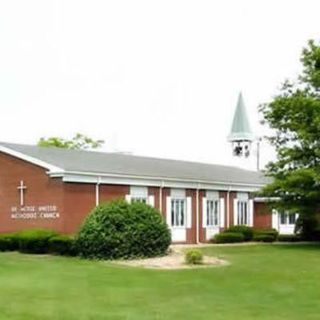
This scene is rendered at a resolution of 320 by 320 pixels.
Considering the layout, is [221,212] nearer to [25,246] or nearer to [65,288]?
[25,246]

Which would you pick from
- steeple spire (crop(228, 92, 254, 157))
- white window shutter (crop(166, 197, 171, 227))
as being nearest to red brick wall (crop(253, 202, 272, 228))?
white window shutter (crop(166, 197, 171, 227))

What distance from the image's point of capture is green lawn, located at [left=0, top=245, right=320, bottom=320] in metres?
14.4

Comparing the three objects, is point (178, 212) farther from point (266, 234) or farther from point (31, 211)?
point (31, 211)

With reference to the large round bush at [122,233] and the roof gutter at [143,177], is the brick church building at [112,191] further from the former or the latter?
the large round bush at [122,233]

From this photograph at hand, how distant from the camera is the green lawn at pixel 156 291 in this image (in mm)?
14399

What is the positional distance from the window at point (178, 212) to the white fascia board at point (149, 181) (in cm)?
88

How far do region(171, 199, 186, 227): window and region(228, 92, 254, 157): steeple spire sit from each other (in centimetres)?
2289

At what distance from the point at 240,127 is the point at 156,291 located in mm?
50551

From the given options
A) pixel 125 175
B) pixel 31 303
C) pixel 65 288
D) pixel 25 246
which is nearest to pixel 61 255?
pixel 25 246

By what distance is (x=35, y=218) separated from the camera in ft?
119

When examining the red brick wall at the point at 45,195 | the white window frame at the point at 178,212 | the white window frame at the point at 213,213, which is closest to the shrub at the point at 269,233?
the white window frame at the point at 213,213

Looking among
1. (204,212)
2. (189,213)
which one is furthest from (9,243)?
(204,212)

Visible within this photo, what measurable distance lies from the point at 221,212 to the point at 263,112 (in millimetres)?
8459

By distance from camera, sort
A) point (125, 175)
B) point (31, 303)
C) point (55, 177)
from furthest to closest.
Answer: point (125, 175) < point (55, 177) < point (31, 303)
